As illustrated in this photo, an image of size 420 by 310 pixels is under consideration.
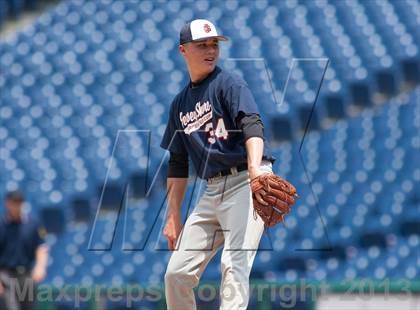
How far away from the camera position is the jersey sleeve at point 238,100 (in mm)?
4008

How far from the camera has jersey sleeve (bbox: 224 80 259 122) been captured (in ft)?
13.1

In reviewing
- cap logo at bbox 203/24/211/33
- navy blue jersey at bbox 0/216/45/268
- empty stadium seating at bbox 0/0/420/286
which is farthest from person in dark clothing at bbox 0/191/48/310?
cap logo at bbox 203/24/211/33

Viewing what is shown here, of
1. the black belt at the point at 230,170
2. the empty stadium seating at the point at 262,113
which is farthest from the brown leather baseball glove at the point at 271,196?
the empty stadium seating at the point at 262,113

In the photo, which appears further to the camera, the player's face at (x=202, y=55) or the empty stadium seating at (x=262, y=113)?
the empty stadium seating at (x=262, y=113)

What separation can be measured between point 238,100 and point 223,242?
677 mm

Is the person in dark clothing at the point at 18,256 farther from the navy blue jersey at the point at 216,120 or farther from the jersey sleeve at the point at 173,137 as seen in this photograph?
the navy blue jersey at the point at 216,120

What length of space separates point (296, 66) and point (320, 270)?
2.48 meters

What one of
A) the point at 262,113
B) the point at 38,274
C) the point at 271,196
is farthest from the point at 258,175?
the point at 262,113

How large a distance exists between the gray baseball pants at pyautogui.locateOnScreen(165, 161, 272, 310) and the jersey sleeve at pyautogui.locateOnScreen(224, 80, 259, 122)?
280 mm

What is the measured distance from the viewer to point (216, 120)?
163 inches

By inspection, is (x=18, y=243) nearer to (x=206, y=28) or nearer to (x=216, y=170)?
(x=216, y=170)

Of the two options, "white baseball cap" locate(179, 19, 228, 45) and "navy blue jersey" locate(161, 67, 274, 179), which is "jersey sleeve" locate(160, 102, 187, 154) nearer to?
"navy blue jersey" locate(161, 67, 274, 179)

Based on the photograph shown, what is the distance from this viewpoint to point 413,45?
9641mm

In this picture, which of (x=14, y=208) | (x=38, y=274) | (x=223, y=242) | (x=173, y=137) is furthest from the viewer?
(x=14, y=208)
